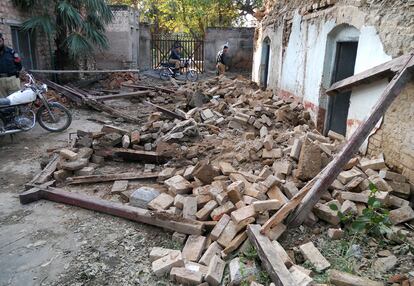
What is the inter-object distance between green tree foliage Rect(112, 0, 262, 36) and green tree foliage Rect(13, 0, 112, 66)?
9536mm

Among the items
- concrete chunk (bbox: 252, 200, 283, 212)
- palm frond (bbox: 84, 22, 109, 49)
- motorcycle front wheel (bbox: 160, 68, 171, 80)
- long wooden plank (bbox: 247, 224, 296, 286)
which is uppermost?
palm frond (bbox: 84, 22, 109, 49)

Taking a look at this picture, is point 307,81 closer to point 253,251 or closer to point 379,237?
point 379,237

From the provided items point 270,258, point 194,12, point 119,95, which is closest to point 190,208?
point 270,258

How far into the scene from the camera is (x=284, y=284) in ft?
8.07

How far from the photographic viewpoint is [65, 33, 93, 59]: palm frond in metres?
10.1

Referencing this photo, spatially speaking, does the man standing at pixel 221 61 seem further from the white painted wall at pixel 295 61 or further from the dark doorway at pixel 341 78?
the dark doorway at pixel 341 78

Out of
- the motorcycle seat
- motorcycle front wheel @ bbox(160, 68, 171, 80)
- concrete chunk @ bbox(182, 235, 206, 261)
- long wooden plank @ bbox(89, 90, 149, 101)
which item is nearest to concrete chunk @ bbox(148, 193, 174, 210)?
concrete chunk @ bbox(182, 235, 206, 261)

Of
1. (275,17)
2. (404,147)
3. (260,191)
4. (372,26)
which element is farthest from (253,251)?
(275,17)

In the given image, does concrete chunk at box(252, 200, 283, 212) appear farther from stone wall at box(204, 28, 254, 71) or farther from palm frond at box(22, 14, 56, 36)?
stone wall at box(204, 28, 254, 71)

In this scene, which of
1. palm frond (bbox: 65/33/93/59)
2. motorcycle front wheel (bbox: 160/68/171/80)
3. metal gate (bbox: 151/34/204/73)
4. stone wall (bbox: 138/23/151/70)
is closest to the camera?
palm frond (bbox: 65/33/93/59)

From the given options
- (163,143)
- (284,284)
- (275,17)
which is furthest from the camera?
(275,17)

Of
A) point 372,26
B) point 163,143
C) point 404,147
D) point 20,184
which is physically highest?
point 372,26

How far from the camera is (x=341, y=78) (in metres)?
6.33

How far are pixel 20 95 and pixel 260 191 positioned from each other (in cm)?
527
